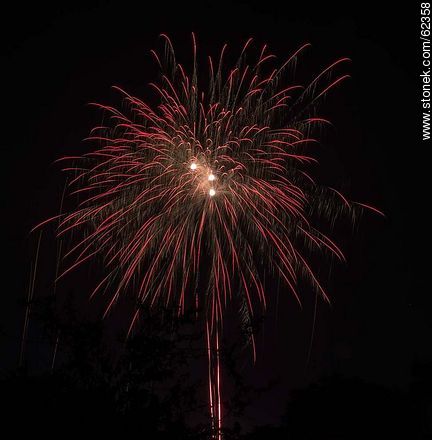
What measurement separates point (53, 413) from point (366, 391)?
482 inches

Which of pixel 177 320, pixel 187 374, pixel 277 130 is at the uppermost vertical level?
pixel 277 130

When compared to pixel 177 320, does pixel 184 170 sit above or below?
above

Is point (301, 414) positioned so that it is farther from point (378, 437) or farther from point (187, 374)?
point (187, 374)

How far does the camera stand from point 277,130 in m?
18.8

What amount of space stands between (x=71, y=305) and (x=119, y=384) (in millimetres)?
1204

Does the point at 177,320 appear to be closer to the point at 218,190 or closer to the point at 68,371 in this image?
the point at 68,371

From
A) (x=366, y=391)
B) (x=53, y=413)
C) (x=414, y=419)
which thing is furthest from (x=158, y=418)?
(x=366, y=391)

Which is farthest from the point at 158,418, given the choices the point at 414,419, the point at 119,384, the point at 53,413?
the point at 414,419

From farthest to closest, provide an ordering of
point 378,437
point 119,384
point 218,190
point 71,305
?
point 218,190, point 378,437, point 71,305, point 119,384

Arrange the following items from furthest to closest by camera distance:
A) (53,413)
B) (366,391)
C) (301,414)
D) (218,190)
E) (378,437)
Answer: (218,190)
(366,391)
(301,414)
(378,437)
(53,413)

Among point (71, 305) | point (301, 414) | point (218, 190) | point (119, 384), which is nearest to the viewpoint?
point (119, 384)

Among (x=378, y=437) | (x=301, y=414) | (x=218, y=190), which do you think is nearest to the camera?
(x=378, y=437)

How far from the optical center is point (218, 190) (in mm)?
19047

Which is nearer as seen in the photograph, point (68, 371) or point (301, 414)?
point (68, 371)
